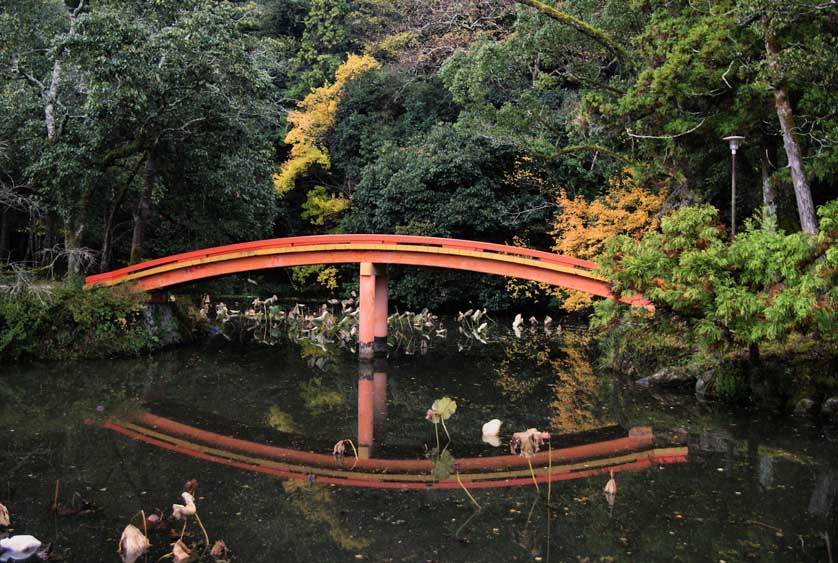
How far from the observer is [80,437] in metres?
10.4

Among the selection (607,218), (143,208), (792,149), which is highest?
(792,149)

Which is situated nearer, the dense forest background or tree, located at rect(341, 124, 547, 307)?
the dense forest background

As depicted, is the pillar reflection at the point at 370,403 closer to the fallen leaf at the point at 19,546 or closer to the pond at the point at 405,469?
the pond at the point at 405,469

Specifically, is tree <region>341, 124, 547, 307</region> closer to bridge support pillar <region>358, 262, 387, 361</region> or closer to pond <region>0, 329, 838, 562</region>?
bridge support pillar <region>358, 262, 387, 361</region>

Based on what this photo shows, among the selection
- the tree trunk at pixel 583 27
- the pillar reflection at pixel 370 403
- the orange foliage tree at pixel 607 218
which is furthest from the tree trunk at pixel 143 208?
the orange foliage tree at pixel 607 218

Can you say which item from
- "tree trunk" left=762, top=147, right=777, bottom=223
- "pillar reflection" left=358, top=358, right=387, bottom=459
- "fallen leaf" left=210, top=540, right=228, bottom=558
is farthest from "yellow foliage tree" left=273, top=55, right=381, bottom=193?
"fallen leaf" left=210, top=540, right=228, bottom=558

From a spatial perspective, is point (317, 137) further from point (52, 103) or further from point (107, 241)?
point (52, 103)

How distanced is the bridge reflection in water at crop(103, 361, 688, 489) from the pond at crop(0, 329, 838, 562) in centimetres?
4

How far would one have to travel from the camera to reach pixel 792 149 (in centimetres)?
1333

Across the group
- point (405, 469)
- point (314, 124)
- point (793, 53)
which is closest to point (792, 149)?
point (793, 53)

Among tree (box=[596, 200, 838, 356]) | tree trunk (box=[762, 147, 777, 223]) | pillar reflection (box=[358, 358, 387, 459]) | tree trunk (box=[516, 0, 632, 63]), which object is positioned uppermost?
tree trunk (box=[516, 0, 632, 63])

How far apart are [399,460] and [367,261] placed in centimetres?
764

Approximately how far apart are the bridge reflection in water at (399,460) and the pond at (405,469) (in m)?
0.04

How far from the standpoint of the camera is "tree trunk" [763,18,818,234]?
13.2 metres
